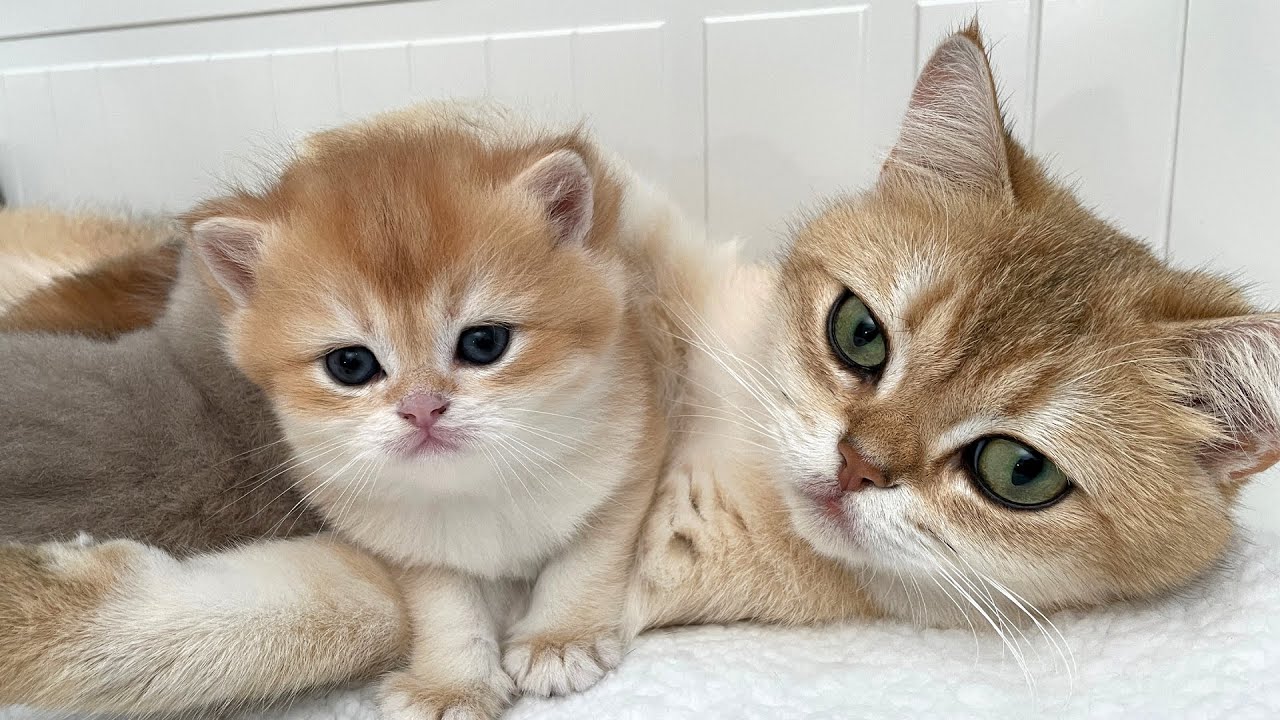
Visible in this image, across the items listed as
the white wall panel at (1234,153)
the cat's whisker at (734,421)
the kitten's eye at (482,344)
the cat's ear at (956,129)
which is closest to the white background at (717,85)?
the white wall panel at (1234,153)

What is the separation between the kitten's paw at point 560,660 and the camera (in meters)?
0.83

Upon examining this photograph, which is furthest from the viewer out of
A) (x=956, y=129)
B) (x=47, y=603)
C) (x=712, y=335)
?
(x=712, y=335)

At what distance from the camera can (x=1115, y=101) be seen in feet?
4.00

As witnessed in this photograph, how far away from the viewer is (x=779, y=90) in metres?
1.34

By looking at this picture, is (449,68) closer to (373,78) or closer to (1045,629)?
(373,78)

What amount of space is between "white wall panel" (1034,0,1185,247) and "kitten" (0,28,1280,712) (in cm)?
39

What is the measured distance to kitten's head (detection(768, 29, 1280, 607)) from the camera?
2.43 feet

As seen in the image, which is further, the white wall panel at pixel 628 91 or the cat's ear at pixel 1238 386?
the white wall panel at pixel 628 91

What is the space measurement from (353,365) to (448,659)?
1.02ft

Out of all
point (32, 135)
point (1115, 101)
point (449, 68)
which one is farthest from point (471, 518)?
point (32, 135)

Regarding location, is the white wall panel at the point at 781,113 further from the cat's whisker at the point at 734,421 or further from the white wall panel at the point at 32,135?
the white wall panel at the point at 32,135

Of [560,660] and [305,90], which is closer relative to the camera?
[560,660]

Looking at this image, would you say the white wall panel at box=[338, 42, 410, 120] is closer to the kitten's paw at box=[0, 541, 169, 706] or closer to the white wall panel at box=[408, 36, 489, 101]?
the white wall panel at box=[408, 36, 489, 101]

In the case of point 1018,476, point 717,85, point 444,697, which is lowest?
point 444,697
